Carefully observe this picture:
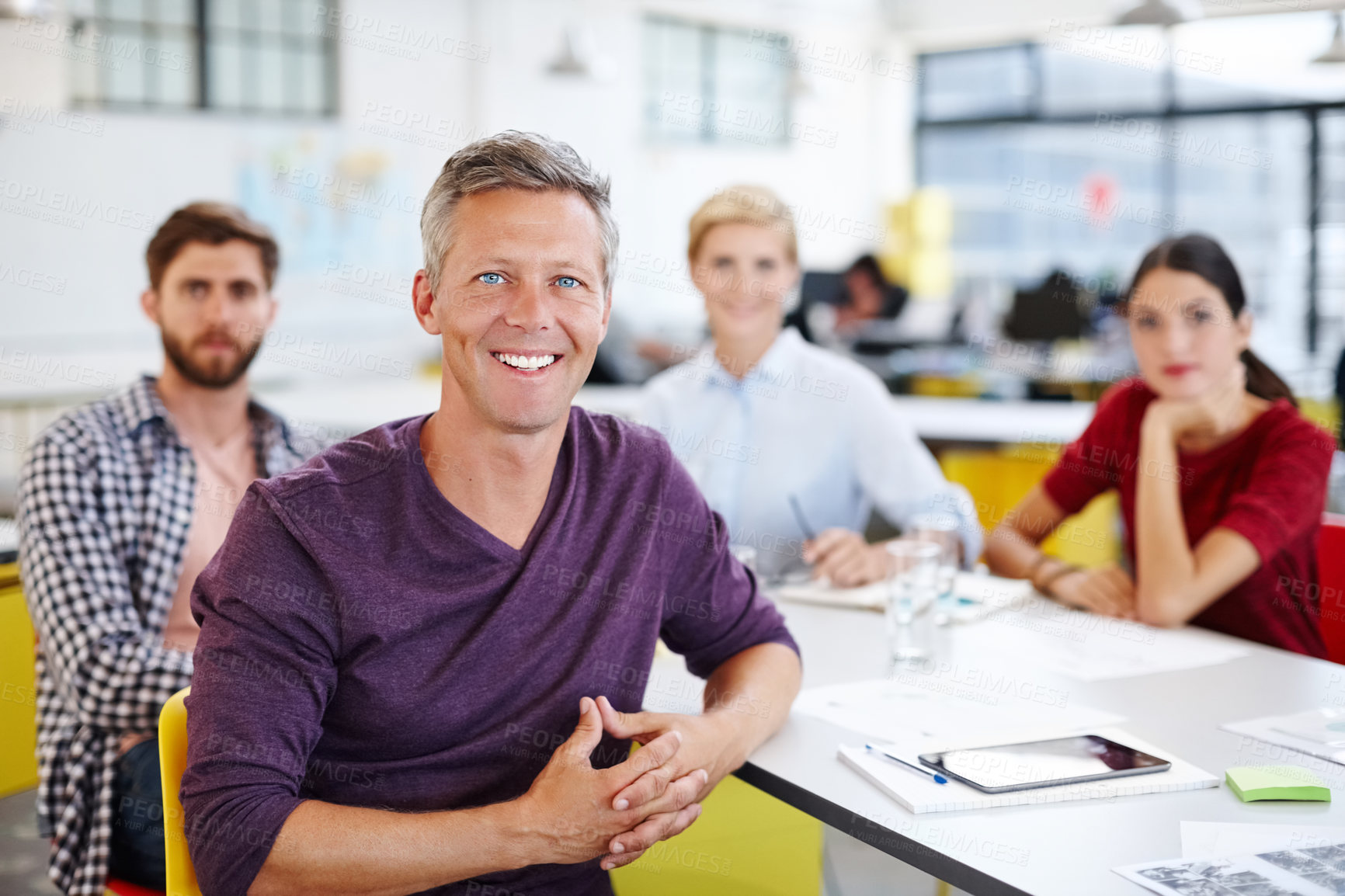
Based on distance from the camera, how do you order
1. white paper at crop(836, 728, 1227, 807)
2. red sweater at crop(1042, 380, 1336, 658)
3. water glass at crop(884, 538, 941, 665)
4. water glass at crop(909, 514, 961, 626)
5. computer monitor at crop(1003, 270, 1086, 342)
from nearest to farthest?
white paper at crop(836, 728, 1227, 807), water glass at crop(884, 538, 941, 665), water glass at crop(909, 514, 961, 626), red sweater at crop(1042, 380, 1336, 658), computer monitor at crop(1003, 270, 1086, 342)

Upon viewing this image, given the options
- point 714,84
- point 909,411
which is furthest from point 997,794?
point 714,84

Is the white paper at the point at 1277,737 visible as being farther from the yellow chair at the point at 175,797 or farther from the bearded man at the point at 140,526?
the bearded man at the point at 140,526

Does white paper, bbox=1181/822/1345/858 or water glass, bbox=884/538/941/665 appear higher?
water glass, bbox=884/538/941/665

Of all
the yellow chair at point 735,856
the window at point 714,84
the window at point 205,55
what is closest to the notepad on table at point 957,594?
the yellow chair at point 735,856

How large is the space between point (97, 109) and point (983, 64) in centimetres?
740

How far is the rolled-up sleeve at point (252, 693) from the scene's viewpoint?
3.85 ft

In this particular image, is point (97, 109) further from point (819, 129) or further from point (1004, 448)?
point (819, 129)

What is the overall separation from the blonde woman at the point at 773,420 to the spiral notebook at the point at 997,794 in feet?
3.69

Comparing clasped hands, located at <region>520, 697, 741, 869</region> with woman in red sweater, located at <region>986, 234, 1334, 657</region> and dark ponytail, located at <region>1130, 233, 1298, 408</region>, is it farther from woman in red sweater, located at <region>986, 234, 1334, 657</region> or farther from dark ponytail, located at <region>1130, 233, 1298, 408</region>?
dark ponytail, located at <region>1130, 233, 1298, 408</region>

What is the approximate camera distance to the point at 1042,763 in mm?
1410

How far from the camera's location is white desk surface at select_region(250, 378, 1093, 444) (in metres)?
4.28

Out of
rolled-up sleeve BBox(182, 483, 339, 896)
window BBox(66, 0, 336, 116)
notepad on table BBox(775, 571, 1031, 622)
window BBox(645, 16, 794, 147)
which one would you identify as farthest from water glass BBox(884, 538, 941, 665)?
window BBox(645, 16, 794, 147)

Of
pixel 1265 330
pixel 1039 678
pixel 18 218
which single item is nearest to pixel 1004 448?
pixel 1039 678

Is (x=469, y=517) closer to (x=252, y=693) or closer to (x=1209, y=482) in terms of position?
(x=252, y=693)
